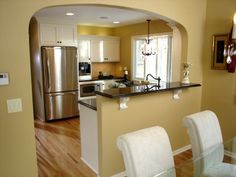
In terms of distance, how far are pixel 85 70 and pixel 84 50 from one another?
584 millimetres

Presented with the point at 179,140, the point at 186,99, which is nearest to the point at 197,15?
the point at 186,99

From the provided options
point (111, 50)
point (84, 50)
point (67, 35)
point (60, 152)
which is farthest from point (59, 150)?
point (111, 50)

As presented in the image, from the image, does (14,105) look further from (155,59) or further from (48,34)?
(155,59)

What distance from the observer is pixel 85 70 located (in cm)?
600

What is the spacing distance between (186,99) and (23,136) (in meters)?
2.46

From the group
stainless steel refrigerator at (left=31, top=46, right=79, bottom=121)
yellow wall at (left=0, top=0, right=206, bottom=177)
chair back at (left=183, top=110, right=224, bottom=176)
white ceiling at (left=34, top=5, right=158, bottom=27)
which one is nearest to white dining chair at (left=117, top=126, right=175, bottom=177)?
chair back at (left=183, top=110, right=224, bottom=176)

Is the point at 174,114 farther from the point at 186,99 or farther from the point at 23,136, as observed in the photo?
the point at 23,136

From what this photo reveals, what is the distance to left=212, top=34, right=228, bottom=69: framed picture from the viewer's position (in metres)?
3.19

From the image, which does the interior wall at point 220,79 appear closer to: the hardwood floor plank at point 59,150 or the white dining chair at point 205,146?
the white dining chair at point 205,146

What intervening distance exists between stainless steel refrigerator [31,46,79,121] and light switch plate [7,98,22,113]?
3033 millimetres

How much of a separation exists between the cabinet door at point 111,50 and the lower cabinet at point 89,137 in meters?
3.66

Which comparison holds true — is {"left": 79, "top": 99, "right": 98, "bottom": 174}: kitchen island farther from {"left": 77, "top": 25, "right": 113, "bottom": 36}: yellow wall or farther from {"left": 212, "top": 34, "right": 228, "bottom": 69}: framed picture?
{"left": 77, "top": 25, "right": 113, "bottom": 36}: yellow wall

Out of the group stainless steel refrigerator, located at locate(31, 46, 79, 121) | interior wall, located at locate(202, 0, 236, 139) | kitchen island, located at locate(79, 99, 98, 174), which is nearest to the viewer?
kitchen island, located at locate(79, 99, 98, 174)

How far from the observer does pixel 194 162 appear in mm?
1965
